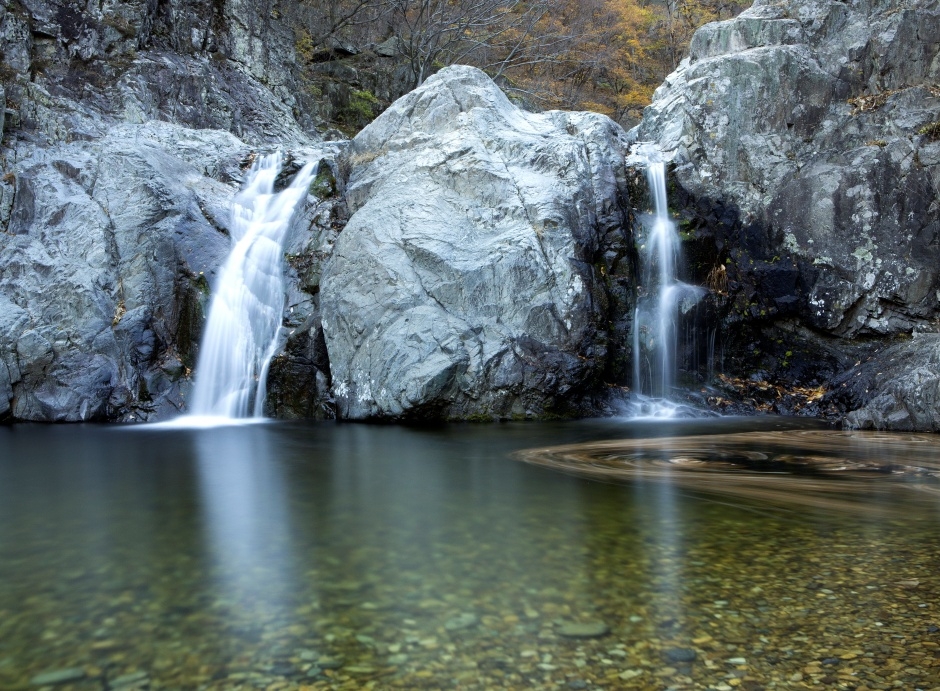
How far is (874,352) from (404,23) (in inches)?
715

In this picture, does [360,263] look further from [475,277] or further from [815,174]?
[815,174]

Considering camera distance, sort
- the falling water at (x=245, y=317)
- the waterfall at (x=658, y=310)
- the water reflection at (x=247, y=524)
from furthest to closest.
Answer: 1. the waterfall at (x=658, y=310)
2. the falling water at (x=245, y=317)
3. the water reflection at (x=247, y=524)

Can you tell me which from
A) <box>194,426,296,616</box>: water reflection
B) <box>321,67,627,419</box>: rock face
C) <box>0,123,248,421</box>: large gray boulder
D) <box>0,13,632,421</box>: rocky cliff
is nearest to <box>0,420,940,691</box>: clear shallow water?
<box>194,426,296,616</box>: water reflection

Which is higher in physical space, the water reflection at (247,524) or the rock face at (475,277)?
the rock face at (475,277)

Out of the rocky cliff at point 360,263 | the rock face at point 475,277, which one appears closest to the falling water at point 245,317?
the rocky cliff at point 360,263

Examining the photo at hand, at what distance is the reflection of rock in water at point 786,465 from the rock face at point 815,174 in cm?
336

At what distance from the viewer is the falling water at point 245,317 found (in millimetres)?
11297

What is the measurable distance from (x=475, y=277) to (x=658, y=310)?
11.0 feet

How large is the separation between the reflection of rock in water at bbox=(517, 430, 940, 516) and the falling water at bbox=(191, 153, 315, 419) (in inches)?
224

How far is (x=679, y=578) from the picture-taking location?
3.34 metres

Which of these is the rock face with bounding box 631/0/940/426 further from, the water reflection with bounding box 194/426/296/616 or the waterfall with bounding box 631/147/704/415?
the water reflection with bounding box 194/426/296/616

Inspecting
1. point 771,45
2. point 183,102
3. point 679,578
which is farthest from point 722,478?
point 183,102

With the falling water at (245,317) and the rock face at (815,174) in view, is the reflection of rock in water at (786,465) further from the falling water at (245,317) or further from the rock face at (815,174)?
the falling water at (245,317)

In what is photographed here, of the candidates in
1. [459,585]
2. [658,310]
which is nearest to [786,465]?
[459,585]
